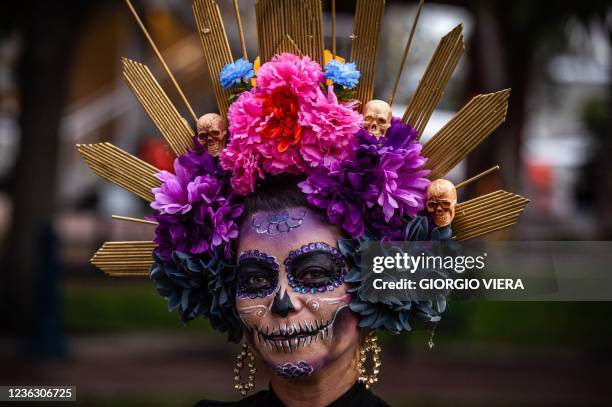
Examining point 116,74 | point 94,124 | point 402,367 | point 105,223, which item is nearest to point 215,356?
point 402,367

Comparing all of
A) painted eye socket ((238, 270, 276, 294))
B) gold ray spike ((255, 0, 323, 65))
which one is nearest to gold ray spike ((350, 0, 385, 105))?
gold ray spike ((255, 0, 323, 65))

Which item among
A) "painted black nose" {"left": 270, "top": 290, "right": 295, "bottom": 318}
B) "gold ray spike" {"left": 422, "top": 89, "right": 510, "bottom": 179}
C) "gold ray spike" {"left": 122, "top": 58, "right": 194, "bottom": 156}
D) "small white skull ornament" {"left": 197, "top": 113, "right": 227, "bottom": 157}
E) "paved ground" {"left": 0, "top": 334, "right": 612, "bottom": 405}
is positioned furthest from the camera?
"paved ground" {"left": 0, "top": 334, "right": 612, "bottom": 405}

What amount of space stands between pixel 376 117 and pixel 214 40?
594 millimetres

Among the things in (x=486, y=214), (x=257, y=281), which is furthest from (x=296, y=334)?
(x=486, y=214)

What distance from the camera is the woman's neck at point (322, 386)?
316cm

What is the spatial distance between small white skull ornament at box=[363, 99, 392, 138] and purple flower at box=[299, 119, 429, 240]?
31 mm

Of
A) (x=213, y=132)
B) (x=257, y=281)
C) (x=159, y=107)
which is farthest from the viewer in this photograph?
(x=159, y=107)

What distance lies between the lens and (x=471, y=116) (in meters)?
3.13

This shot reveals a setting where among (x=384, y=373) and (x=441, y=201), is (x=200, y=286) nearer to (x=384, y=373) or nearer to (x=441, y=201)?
(x=441, y=201)

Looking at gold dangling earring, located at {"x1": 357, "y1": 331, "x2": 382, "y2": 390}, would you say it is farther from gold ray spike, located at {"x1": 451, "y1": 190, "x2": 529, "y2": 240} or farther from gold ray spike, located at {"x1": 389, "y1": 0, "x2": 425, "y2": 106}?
gold ray spike, located at {"x1": 389, "y1": 0, "x2": 425, "y2": 106}

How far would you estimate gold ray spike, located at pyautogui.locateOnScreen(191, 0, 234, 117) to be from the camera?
3.30m

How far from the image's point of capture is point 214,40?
3322 millimetres

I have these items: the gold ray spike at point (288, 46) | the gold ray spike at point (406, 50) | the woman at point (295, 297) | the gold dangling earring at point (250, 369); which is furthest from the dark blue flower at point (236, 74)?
the gold dangling earring at point (250, 369)

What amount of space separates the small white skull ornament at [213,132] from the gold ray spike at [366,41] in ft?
1.40
